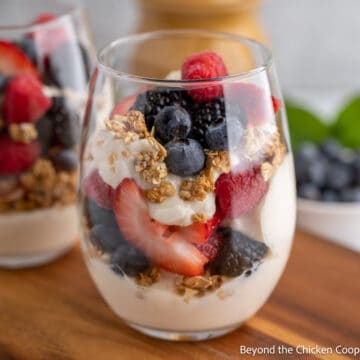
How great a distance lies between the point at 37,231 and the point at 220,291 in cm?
35

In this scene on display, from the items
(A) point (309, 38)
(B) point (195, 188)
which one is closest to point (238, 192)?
(B) point (195, 188)

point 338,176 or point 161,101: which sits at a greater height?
point 161,101

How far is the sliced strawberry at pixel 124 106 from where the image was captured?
807 millimetres

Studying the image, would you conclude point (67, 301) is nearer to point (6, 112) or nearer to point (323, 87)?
point (6, 112)

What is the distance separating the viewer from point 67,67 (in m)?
1.05

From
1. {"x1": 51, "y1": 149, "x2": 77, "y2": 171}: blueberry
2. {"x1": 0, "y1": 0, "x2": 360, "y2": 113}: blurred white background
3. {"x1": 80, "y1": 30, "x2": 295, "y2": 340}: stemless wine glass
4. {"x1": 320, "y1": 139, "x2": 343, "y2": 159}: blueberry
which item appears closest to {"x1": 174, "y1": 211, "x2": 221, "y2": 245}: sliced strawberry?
{"x1": 80, "y1": 30, "x2": 295, "y2": 340}: stemless wine glass

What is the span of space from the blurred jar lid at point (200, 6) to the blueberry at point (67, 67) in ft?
2.23

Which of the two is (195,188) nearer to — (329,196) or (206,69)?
(206,69)

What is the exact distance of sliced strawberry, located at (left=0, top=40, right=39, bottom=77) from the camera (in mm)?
1000

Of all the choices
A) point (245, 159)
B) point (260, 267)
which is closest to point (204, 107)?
point (245, 159)

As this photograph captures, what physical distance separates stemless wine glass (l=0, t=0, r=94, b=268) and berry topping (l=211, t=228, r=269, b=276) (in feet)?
1.07

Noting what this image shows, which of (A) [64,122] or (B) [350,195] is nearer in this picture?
(A) [64,122]

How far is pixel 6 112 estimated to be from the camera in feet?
3.22

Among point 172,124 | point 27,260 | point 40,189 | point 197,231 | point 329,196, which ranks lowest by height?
point 329,196
